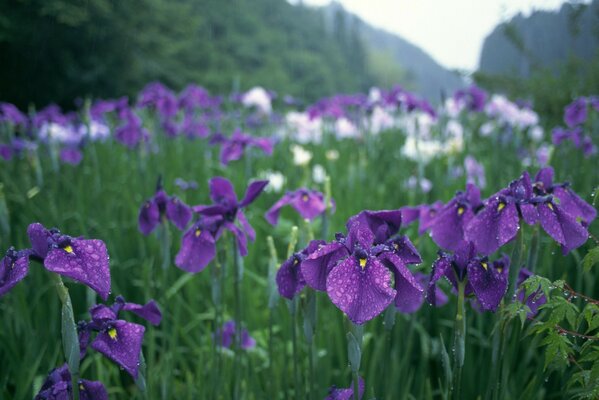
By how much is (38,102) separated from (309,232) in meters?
15.4

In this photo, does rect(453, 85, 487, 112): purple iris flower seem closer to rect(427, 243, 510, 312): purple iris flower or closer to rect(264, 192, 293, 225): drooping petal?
rect(264, 192, 293, 225): drooping petal

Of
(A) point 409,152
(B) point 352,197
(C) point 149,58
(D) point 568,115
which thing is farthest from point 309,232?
(C) point 149,58

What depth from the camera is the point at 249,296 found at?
9.13ft

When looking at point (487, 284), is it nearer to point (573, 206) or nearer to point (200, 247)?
point (573, 206)

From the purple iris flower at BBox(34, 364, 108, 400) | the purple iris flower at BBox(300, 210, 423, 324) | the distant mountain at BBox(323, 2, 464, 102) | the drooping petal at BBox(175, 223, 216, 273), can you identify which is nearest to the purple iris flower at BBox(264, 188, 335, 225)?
the drooping petal at BBox(175, 223, 216, 273)

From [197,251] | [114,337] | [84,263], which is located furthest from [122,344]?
[197,251]

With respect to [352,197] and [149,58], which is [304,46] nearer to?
[149,58]

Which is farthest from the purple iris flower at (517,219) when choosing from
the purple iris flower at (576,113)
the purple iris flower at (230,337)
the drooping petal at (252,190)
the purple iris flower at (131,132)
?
the purple iris flower at (131,132)

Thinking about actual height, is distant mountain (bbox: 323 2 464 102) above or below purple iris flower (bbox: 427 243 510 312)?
above

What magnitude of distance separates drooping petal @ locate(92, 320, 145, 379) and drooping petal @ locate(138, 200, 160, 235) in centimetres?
72

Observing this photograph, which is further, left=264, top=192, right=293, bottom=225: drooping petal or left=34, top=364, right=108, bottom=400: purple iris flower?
left=264, top=192, right=293, bottom=225: drooping petal

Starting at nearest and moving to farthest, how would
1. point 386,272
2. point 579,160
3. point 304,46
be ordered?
point 386,272 < point 579,160 < point 304,46

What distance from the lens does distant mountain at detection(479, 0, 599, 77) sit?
6.61 metres

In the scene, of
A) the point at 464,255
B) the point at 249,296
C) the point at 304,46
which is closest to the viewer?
the point at 464,255
